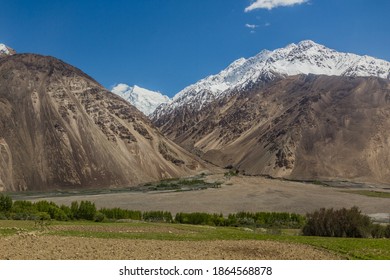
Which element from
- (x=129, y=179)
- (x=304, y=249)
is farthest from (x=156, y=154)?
(x=304, y=249)

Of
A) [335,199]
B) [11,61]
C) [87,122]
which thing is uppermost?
[11,61]

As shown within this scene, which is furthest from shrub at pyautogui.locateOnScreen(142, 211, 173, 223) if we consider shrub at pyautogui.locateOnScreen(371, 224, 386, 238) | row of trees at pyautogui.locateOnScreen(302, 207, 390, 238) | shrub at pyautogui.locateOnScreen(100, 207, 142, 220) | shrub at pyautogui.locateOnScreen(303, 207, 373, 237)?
shrub at pyautogui.locateOnScreen(371, 224, 386, 238)

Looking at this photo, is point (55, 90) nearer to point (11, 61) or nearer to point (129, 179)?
point (11, 61)

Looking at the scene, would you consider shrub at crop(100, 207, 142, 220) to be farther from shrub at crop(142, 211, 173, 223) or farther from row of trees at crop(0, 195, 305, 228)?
shrub at crop(142, 211, 173, 223)

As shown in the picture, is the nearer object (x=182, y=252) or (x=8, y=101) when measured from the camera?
(x=182, y=252)

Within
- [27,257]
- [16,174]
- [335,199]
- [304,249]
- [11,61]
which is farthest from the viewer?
[11,61]

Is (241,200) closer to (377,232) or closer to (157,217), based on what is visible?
(157,217)
